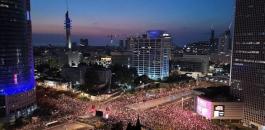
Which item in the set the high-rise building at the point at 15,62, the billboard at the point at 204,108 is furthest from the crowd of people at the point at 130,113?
the high-rise building at the point at 15,62

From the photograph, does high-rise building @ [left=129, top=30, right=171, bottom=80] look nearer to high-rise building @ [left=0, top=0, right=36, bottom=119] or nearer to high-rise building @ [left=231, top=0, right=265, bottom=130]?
high-rise building @ [left=231, top=0, right=265, bottom=130]

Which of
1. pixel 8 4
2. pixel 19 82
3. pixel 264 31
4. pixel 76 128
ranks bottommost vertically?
pixel 76 128

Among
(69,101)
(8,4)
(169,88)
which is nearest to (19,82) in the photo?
(69,101)

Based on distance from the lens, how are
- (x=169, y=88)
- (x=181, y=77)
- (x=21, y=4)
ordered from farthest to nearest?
(x=181, y=77), (x=169, y=88), (x=21, y=4)

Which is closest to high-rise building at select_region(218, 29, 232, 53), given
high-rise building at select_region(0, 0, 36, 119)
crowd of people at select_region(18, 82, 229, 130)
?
crowd of people at select_region(18, 82, 229, 130)

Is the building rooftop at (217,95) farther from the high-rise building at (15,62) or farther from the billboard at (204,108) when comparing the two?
the high-rise building at (15,62)

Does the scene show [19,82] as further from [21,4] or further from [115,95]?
[115,95]
